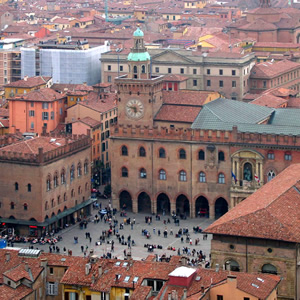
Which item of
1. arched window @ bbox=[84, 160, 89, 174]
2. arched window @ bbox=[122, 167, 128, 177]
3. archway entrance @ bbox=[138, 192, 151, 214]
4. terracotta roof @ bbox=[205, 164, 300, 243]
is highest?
terracotta roof @ bbox=[205, 164, 300, 243]

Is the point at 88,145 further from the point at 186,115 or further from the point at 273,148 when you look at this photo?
the point at 273,148

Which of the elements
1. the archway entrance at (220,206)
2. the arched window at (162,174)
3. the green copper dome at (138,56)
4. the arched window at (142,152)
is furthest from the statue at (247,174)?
the green copper dome at (138,56)

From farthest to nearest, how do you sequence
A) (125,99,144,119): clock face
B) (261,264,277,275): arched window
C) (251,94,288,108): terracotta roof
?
(251,94,288,108): terracotta roof, (125,99,144,119): clock face, (261,264,277,275): arched window

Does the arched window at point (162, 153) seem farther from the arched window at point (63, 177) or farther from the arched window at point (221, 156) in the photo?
the arched window at point (63, 177)

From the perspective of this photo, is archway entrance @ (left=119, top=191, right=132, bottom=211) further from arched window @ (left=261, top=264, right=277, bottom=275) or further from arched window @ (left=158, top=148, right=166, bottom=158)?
arched window @ (left=261, top=264, right=277, bottom=275)

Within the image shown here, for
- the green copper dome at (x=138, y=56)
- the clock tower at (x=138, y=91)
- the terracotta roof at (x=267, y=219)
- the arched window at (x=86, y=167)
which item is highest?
the green copper dome at (x=138, y=56)

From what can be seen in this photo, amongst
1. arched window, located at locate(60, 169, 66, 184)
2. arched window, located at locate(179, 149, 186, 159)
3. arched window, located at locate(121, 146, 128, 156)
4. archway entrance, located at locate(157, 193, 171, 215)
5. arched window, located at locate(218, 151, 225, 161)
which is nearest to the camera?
arched window, located at locate(60, 169, 66, 184)

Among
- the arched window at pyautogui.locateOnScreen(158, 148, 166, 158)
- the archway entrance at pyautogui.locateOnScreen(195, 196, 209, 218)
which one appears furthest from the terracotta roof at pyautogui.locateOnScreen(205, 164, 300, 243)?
the arched window at pyautogui.locateOnScreen(158, 148, 166, 158)
